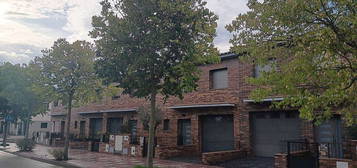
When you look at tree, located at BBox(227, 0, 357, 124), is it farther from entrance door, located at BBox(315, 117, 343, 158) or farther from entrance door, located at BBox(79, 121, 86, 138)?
entrance door, located at BBox(79, 121, 86, 138)

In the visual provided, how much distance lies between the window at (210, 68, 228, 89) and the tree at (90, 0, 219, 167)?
23.4ft

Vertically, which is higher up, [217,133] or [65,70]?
[65,70]

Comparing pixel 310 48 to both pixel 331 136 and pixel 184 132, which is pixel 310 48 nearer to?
pixel 331 136

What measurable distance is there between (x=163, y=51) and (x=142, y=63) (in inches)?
37.3

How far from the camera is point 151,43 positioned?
912 cm

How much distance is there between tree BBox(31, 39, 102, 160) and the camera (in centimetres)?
1573

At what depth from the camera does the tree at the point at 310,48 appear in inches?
245

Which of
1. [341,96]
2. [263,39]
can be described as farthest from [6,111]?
[341,96]

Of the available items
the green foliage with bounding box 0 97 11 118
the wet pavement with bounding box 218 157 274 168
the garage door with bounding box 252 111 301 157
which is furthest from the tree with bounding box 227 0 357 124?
the green foliage with bounding box 0 97 11 118

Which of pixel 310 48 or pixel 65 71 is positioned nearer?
pixel 310 48

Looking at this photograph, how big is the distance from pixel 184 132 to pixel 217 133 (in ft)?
8.24

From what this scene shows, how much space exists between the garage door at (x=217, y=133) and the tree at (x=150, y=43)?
24.6ft

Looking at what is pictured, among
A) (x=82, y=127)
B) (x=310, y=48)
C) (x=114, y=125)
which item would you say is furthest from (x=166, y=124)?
(x=310, y=48)

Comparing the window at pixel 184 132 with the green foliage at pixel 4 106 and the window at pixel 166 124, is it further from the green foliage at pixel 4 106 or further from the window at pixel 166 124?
the green foliage at pixel 4 106
